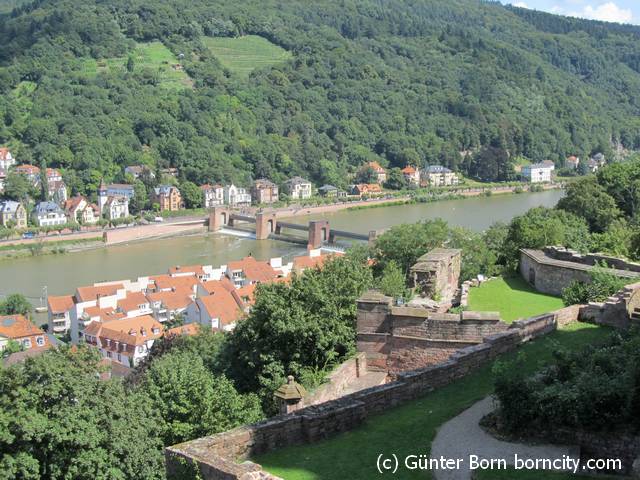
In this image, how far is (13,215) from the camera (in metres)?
63.2

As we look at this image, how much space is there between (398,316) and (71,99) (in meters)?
86.8

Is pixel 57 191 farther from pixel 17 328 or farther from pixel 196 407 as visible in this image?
pixel 196 407

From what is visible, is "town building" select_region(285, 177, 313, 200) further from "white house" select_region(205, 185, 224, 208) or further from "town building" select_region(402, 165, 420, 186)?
"town building" select_region(402, 165, 420, 186)

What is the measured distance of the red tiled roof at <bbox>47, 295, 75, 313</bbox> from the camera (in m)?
32.5

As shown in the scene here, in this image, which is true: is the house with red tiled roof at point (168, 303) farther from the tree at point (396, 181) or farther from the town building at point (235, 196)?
the tree at point (396, 181)

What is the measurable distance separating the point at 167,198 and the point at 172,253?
19.9 metres

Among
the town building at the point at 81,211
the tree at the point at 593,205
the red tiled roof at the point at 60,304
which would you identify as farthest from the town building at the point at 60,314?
the town building at the point at 81,211

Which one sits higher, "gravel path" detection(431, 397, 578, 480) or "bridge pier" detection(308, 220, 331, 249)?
"gravel path" detection(431, 397, 578, 480)

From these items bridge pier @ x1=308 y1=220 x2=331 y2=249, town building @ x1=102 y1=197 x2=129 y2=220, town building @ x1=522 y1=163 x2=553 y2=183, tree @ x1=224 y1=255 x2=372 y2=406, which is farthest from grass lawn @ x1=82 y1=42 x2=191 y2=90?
tree @ x1=224 y1=255 x2=372 y2=406

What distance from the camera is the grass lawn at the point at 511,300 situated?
1094 centimetres

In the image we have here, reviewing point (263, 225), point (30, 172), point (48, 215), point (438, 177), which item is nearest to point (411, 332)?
point (263, 225)

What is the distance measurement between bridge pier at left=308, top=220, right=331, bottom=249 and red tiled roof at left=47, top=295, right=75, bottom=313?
71.6ft

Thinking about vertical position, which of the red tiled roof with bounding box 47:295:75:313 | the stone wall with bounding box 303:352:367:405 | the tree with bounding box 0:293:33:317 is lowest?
the tree with bounding box 0:293:33:317

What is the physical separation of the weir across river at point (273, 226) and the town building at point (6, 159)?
23.7 meters
